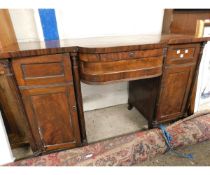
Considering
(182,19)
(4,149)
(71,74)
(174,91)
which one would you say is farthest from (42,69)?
(182,19)

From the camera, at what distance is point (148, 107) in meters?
1.42

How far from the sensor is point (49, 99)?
0.98 meters

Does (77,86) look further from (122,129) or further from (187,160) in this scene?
(187,160)

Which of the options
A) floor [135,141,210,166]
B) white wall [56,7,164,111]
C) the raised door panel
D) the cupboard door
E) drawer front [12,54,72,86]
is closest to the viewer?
drawer front [12,54,72,86]

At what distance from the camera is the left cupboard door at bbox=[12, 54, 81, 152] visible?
87cm

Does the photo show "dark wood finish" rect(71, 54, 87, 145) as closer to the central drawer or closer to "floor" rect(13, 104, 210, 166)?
the central drawer

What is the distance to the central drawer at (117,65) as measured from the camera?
92 centimetres

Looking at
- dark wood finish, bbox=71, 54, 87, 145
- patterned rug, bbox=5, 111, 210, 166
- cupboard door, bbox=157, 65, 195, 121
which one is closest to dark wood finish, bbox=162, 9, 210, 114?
cupboard door, bbox=157, 65, 195, 121

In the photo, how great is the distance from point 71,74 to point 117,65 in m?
0.31

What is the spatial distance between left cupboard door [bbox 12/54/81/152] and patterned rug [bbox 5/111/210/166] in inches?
3.5

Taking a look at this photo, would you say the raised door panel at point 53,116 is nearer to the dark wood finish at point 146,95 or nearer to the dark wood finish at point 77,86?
the dark wood finish at point 77,86

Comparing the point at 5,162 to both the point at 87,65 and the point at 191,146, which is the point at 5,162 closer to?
the point at 87,65

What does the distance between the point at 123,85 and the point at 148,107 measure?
0.50 metres
